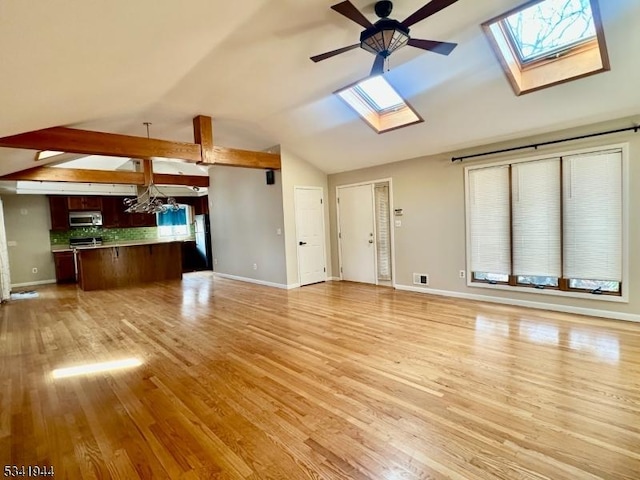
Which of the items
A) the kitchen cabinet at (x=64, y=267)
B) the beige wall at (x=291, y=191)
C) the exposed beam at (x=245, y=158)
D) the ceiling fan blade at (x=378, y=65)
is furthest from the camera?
the kitchen cabinet at (x=64, y=267)

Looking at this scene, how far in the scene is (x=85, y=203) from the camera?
8586 millimetres

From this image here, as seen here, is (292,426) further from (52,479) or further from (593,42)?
(593,42)

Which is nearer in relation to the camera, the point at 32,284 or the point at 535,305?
the point at 535,305

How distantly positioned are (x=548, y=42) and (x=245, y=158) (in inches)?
169

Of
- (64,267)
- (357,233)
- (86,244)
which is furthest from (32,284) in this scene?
(357,233)

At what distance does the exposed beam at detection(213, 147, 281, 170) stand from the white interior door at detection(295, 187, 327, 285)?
76cm

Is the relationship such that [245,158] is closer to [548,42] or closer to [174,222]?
[548,42]

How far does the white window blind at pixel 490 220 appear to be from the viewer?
4.56 meters

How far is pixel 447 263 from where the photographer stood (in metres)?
5.19

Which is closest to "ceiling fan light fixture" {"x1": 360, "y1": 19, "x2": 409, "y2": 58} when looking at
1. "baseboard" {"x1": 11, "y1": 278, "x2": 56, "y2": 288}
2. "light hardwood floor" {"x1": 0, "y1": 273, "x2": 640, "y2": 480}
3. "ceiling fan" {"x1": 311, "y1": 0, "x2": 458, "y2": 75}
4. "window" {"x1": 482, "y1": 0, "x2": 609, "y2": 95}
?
"ceiling fan" {"x1": 311, "y1": 0, "x2": 458, "y2": 75}

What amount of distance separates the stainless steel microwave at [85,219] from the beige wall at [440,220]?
739 cm

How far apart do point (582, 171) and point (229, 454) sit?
4.72 m

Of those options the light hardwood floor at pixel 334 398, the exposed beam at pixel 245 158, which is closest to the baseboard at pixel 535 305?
the light hardwood floor at pixel 334 398

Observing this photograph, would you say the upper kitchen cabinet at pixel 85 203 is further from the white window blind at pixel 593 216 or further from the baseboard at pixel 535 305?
the white window blind at pixel 593 216
